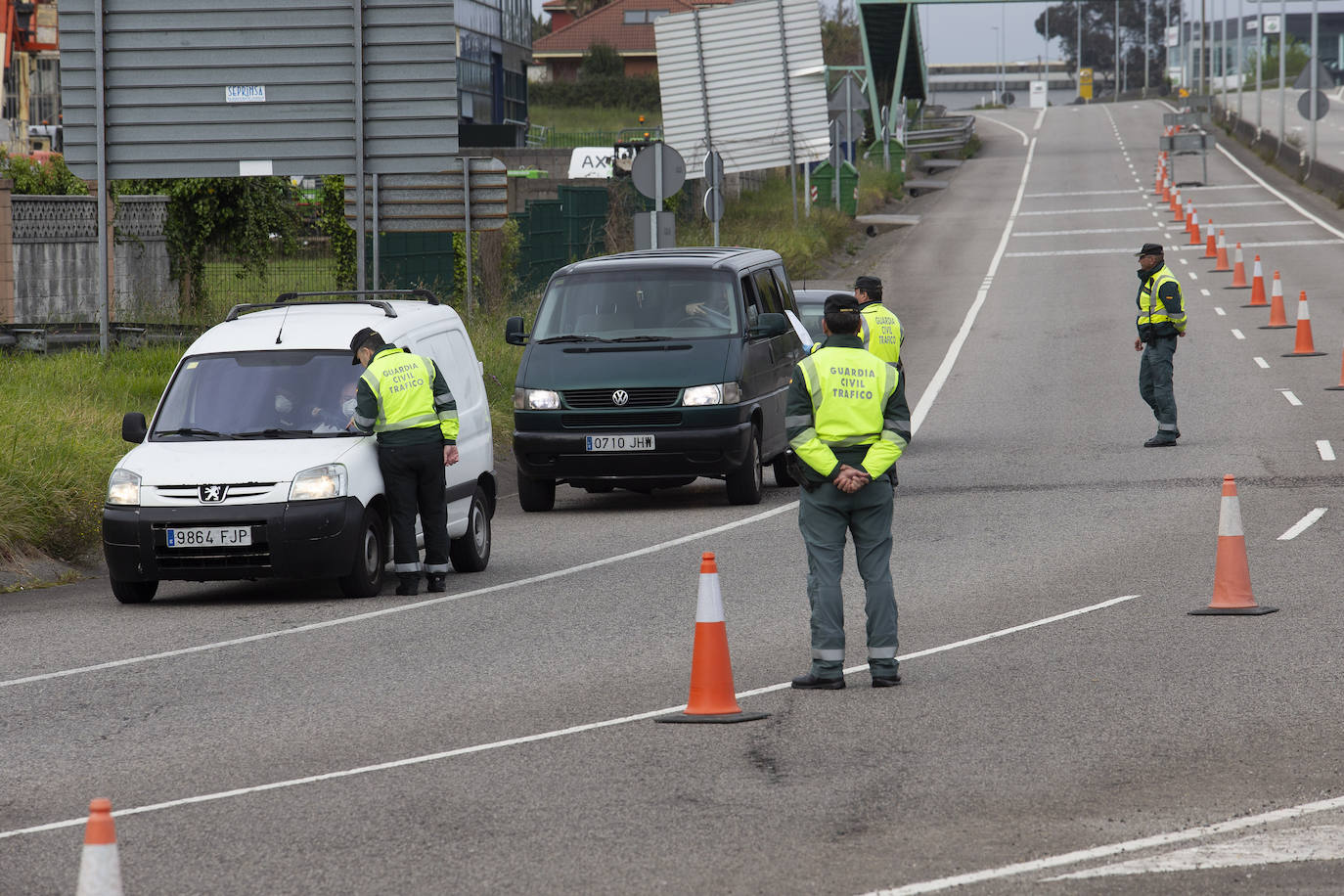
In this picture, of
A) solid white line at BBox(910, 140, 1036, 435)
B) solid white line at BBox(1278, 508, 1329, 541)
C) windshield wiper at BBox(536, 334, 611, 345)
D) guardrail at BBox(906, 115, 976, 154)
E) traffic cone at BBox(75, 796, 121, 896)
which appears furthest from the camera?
guardrail at BBox(906, 115, 976, 154)

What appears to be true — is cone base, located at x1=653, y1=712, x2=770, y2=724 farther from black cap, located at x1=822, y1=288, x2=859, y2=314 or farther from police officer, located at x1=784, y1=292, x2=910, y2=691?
black cap, located at x1=822, y1=288, x2=859, y2=314

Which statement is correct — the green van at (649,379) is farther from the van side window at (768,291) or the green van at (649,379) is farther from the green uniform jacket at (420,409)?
the green uniform jacket at (420,409)

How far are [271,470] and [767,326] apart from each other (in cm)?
566

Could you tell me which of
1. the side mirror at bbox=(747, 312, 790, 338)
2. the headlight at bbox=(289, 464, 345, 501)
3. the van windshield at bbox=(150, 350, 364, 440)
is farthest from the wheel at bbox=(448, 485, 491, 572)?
the side mirror at bbox=(747, 312, 790, 338)

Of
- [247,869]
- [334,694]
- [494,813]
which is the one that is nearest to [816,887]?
[494,813]

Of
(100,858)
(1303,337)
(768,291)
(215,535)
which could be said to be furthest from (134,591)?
(1303,337)

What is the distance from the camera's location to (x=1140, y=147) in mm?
79938

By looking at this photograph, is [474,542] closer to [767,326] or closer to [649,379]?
[649,379]

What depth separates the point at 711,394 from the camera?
15.3 m

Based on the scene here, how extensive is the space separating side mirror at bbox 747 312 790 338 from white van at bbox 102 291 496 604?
11.1ft

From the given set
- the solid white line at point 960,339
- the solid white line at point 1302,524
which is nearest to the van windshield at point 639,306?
the solid white line at point 960,339

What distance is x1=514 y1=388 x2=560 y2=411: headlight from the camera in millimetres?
15555

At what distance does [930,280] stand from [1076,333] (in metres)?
9.18

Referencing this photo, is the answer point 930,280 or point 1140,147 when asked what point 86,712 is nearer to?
point 930,280
